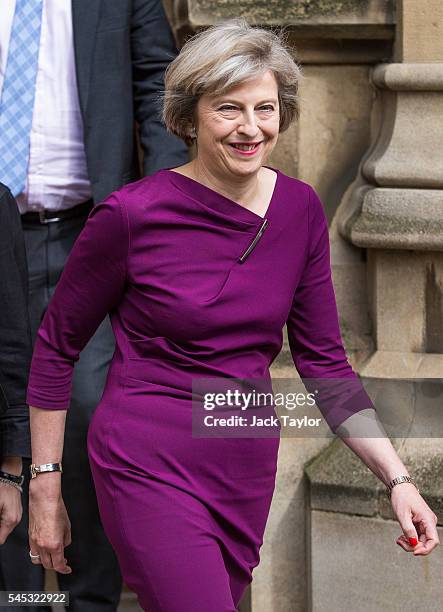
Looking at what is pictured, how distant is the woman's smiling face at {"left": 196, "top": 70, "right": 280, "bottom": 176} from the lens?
2.66 m

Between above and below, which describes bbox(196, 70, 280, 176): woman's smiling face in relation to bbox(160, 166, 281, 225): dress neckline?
above

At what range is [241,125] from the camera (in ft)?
8.71

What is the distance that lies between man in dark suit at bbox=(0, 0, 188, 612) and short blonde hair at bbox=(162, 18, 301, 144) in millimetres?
865

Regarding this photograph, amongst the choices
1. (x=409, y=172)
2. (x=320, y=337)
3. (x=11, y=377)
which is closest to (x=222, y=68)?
(x=320, y=337)

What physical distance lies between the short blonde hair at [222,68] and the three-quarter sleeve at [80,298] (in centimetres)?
25

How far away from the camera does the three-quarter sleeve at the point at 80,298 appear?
2.66m

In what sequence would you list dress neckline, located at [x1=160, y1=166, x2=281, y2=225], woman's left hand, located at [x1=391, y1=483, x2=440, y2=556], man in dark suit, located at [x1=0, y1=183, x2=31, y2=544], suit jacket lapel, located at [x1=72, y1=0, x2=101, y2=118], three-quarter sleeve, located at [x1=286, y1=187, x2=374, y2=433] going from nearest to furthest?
woman's left hand, located at [x1=391, y1=483, x2=440, y2=556] < dress neckline, located at [x1=160, y1=166, x2=281, y2=225] < three-quarter sleeve, located at [x1=286, y1=187, x2=374, y2=433] < man in dark suit, located at [x1=0, y1=183, x2=31, y2=544] < suit jacket lapel, located at [x1=72, y1=0, x2=101, y2=118]

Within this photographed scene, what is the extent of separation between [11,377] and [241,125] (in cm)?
81

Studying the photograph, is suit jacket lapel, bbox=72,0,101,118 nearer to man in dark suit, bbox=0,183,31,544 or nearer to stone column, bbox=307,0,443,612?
man in dark suit, bbox=0,183,31,544

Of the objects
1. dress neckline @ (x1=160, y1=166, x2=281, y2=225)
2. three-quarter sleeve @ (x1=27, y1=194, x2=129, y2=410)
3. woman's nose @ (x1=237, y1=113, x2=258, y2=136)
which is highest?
woman's nose @ (x1=237, y1=113, x2=258, y2=136)

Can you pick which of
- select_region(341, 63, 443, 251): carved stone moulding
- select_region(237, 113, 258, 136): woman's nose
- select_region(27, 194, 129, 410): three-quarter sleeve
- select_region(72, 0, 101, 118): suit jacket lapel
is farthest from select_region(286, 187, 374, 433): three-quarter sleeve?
select_region(72, 0, 101, 118): suit jacket lapel

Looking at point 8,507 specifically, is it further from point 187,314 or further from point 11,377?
point 187,314

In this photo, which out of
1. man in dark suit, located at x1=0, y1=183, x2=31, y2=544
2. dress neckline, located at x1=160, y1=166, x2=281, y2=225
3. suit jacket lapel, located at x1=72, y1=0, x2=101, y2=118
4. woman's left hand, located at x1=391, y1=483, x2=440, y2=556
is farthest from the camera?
suit jacket lapel, located at x1=72, y1=0, x2=101, y2=118

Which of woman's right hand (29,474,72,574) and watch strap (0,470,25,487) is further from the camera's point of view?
watch strap (0,470,25,487)
